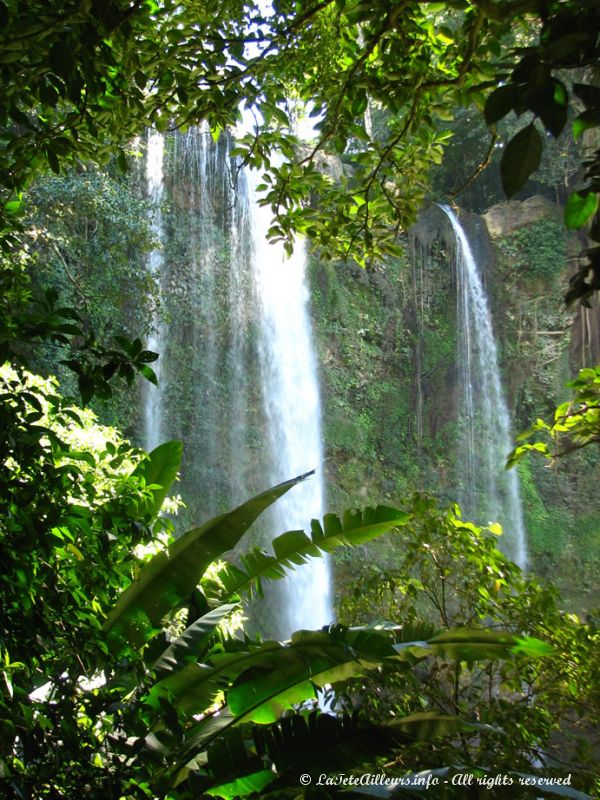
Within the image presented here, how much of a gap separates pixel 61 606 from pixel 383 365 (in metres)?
12.5

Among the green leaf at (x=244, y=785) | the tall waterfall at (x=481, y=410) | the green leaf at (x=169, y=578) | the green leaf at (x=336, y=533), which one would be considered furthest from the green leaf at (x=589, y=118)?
the tall waterfall at (x=481, y=410)

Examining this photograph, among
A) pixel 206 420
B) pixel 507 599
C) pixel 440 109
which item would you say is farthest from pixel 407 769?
pixel 206 420

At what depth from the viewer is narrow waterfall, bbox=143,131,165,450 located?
37.0 feet

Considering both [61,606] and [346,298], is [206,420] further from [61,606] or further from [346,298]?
[61,606]

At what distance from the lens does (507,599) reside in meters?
2.65

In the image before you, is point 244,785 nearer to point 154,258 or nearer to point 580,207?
point 580,207

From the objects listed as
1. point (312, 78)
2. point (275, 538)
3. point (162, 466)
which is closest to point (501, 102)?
point (312, 78)

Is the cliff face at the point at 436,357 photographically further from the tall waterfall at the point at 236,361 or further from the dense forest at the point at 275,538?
the dense forest at the point at 275,538

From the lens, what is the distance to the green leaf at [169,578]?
7.38 ft

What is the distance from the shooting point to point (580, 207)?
72 cm

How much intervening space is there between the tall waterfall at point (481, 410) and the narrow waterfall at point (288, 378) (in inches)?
128

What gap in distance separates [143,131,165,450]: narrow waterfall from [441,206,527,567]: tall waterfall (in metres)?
5.78

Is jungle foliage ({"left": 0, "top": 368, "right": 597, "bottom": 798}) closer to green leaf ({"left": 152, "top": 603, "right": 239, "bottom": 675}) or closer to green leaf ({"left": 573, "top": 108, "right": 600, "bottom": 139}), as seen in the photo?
green leaf ({"left": 152, "top": 603, "right": 239, "bottom": 675})

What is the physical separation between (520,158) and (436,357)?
1354 centimetres
